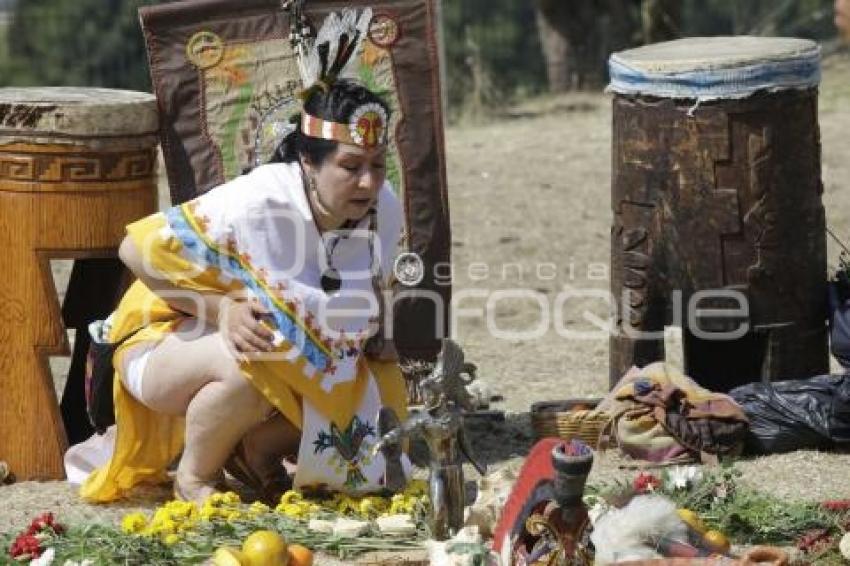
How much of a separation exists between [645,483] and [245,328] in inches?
43.8

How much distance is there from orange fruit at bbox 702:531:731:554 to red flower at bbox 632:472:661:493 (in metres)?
0.48

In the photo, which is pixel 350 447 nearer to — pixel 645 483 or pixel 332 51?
pixel 645 483

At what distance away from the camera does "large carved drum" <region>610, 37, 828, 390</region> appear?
572 centimetres

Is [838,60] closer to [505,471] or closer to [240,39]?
[240,39]

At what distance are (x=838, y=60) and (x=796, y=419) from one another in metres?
8.69

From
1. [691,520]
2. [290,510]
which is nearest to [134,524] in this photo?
[290,510]

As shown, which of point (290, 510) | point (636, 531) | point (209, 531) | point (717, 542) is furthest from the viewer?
point (290, 510)

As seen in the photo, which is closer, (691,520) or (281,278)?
(691,520)

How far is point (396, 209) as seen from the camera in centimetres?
502

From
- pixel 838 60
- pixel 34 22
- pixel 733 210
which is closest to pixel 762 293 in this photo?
pixel 733 210

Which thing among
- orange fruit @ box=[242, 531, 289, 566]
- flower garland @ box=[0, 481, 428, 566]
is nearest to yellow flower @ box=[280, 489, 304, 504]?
flower garland @ box=[0, 481, 428, 566]

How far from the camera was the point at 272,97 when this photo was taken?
18.4 ft

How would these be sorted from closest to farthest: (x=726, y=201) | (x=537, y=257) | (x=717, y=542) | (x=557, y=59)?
(x=717, y=542)
(x=726, y=201)
(x=537, y=257)
(x=557, y=59)

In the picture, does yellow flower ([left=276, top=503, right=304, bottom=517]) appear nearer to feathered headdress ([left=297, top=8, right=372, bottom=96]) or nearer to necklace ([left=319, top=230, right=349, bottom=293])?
necklace ([left=319, top=230, right=349, bottom=293])
